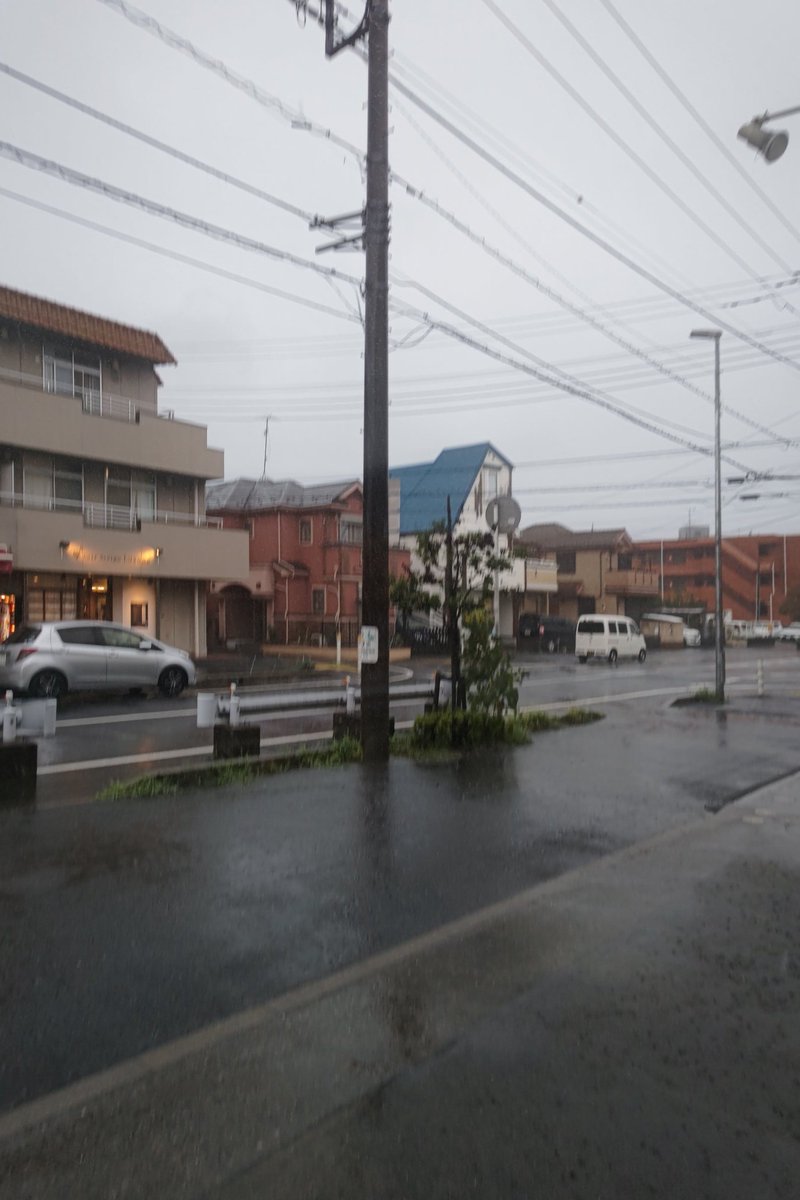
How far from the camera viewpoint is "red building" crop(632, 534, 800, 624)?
7506 centimetres

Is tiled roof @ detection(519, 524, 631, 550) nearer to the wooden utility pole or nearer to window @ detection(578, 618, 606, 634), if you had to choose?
window @ detection(578, 618, 606, 634)

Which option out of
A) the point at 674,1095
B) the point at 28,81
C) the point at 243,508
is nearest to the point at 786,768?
the point at 674,1095

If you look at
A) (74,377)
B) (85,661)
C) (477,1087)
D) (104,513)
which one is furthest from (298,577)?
(477,1087)

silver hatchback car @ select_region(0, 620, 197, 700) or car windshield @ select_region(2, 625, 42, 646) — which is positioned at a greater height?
car windshield @ select_region(2, 625, 42, 646)

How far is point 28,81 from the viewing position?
848 cm

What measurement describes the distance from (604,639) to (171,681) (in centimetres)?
2286

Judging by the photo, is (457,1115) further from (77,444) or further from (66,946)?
(77,444)

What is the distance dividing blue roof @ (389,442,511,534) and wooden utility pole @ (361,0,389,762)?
32.7 metres

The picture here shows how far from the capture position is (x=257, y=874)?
6488mm

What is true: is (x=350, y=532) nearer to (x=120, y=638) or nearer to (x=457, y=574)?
(x=120, y=638)

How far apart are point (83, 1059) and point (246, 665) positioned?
2342 cm

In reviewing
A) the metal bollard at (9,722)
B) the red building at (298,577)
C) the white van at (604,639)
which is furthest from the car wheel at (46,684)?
the white van at (604,639)

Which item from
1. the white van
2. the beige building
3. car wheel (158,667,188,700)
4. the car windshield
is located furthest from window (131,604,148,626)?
the white van

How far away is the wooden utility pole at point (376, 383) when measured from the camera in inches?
408
